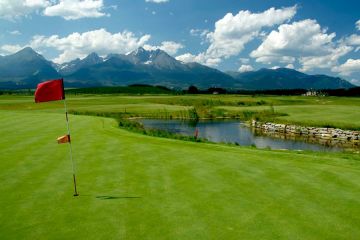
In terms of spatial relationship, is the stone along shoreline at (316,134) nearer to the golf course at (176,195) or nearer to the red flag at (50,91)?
the golf course at (176,195)

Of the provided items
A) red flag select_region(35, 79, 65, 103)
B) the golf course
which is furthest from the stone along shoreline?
red flag select_region(35, 79, 65, 103)

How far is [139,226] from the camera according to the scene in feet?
29.0

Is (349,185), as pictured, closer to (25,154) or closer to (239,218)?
(239,218)

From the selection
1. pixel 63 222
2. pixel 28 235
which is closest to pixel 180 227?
pixel 63 222

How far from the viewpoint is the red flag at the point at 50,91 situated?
11.1 meters

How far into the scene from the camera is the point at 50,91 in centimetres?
1131

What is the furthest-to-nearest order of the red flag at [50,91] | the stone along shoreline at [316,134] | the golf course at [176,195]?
the stone along shoreline at [316,134]
the red flag at [50,91]
the golf course at [176,195]

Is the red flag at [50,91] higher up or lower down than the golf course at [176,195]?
higher up

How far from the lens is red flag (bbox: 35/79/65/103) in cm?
1107

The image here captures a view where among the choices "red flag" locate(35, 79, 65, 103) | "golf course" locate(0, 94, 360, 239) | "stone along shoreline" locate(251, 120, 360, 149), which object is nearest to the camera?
"golf course" locate(0, 94, 360, 239)

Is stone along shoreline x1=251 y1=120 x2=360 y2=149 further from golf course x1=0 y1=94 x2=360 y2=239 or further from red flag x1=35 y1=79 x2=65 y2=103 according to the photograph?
red flag x1=35 y1=79 x2=65 y2=103

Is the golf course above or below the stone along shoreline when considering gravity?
above

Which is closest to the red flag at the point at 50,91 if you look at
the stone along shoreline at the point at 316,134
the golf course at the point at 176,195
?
the golf course at the point at 176,195

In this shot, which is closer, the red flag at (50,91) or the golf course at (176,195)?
the golf course at (176,195)
